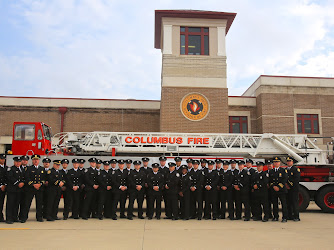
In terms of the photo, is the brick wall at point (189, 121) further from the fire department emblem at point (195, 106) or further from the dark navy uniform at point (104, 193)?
the dark navy uniform at point (104, 193)

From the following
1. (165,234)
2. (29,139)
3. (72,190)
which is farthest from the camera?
(29,139)

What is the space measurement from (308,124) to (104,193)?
17.4 metres

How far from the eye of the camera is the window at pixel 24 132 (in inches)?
482

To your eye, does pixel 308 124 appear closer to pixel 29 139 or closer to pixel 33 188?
pixel 29 139

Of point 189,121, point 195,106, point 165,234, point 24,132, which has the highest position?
point 195,106

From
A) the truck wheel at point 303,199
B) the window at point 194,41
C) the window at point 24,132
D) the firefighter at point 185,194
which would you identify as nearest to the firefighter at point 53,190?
the firefighter at point 185,194

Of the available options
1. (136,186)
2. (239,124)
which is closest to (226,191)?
(136,186)

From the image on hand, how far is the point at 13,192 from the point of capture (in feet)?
25.2

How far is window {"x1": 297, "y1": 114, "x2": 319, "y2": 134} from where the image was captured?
69.6ft

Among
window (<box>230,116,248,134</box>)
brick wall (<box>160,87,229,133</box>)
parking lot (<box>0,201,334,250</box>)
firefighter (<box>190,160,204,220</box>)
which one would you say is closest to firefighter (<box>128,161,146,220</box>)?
parking lot (<box>0,201,334,250</box>)

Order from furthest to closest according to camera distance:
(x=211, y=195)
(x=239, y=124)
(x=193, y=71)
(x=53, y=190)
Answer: (x=239, y=124) → (x=193, y=71) → (x=211, y=195) → (x=53, y=190)

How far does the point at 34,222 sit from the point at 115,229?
237 cm

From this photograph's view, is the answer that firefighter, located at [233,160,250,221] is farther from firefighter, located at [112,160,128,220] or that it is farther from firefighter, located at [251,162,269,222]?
firefighter, located at [112,160,128,220]

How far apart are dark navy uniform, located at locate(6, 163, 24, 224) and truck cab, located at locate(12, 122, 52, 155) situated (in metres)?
4.49
